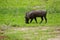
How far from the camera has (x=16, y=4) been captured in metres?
43.2

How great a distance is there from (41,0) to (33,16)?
1739cm

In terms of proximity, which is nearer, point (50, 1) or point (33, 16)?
point (33, 16)

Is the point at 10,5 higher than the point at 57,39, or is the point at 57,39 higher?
the point at 57,39

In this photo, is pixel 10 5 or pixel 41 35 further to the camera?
pixel 10 5

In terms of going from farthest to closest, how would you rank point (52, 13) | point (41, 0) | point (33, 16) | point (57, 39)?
point (41, 0) → point (52, 13) → point (33, 16) → point (57, 39)

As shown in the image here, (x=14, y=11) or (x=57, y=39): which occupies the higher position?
(x=57, y=39)

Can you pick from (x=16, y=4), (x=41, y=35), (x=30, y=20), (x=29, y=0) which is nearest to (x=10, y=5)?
(x=16, y=4)

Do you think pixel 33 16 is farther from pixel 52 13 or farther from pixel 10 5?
pixel 10 5

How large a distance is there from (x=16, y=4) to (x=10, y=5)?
0.99 m

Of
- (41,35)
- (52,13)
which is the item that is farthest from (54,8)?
(41,35)

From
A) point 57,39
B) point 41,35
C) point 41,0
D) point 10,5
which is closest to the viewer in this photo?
point 57,39

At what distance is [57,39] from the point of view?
17766mm

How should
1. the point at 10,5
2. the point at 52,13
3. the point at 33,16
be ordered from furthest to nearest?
the point at 10,5, the point at 52,13, the point at 33,16

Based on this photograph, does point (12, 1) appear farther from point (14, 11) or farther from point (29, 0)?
point (14, 11)
